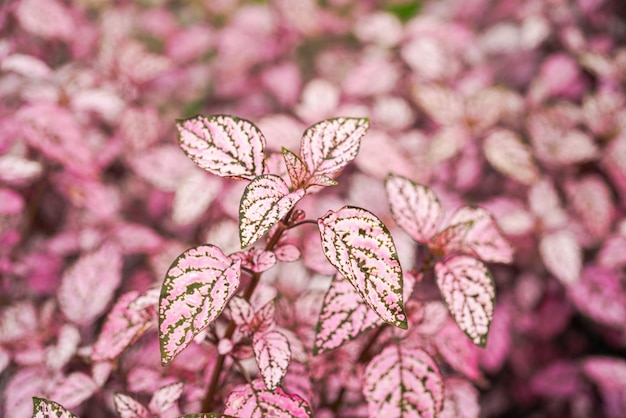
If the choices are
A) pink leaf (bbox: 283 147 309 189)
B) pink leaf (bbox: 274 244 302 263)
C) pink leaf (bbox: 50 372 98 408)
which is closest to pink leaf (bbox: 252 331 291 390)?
pink leaf (bbox: 274 244 302 263)

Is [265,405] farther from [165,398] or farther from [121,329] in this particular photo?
[121,329]

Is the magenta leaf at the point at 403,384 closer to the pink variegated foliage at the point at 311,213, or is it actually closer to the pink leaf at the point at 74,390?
the pink variegated foliage at the point at 311,213

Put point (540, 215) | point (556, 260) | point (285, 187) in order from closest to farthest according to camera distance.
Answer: point (285, 187), point (556, 260), point (540, 215)

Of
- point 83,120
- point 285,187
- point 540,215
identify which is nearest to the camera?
point 285,187

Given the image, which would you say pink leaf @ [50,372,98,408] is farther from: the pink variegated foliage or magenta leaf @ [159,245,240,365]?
magenta leaf @ [159,245,240,365]

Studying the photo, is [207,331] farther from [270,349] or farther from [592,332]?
[592,332]

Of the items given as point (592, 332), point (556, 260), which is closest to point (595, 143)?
point (556, 260)
